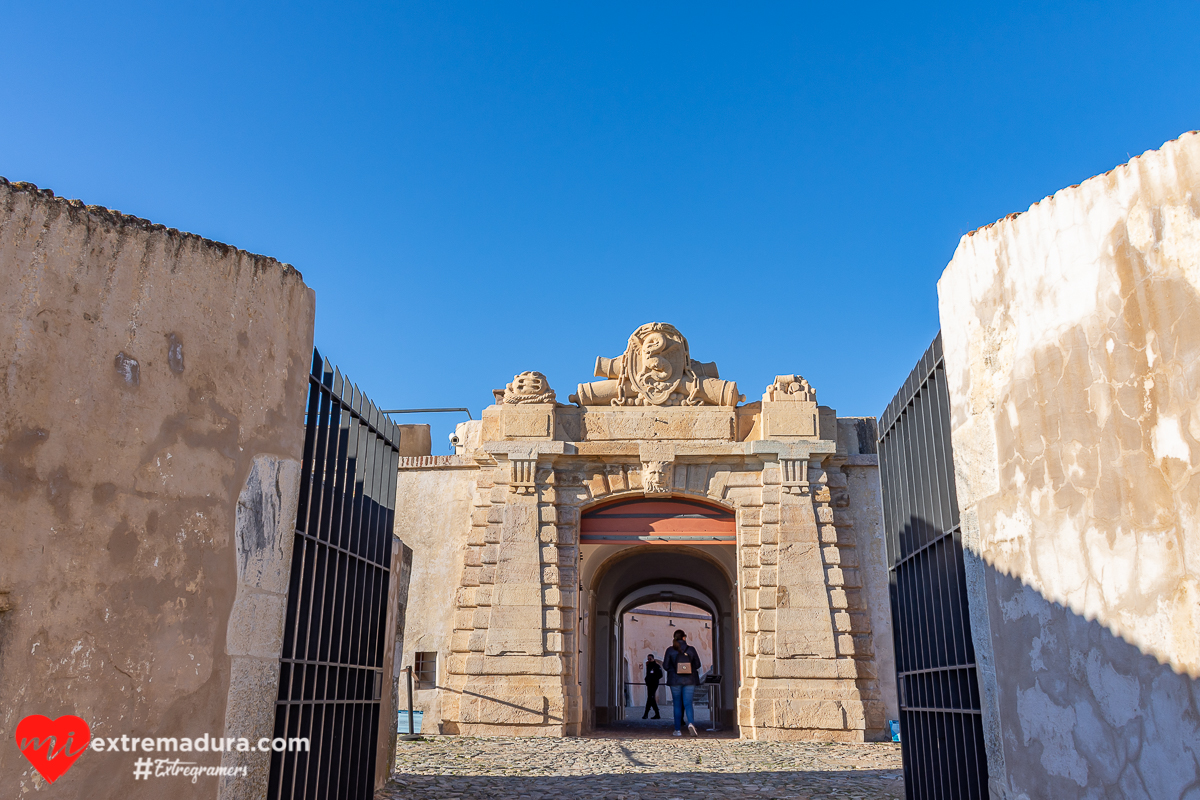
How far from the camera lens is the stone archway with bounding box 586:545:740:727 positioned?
15547 millimetres

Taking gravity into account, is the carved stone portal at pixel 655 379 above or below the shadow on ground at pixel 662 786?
above

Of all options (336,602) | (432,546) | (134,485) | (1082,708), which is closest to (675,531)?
(432,546)

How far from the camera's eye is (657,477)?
12.2 metres

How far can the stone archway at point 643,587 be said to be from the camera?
15547 mm

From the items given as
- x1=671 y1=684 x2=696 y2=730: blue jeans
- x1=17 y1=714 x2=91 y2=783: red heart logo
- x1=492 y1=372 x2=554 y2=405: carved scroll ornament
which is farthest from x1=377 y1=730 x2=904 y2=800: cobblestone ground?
x1=492 y1=372 x2=554 y2=405: carved scroll ornament

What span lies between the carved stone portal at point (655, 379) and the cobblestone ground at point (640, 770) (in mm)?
4603

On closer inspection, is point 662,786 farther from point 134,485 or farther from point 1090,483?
point 134,485

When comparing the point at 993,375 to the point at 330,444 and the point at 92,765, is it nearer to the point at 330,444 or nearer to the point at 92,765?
the point at 330,444

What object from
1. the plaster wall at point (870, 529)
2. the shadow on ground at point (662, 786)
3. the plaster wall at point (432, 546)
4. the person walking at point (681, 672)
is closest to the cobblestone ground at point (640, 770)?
the shadow on ground at point (662, 786)

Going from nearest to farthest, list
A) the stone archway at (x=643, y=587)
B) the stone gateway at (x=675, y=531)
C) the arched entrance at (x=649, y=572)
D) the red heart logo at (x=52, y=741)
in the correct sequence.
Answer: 1. the red heart logo at (x=52, y=741)
2. the stone gateway at (x=675, y=531)
3. the arched entrance at (x=649, y=572)
4. the stone archway at (x=643, y=587)

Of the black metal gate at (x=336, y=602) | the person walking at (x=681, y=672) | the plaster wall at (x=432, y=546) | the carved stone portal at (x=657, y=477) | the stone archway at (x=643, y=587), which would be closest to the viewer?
the black metal gate at (x=336, y=602)

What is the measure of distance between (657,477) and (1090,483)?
8.50 metres

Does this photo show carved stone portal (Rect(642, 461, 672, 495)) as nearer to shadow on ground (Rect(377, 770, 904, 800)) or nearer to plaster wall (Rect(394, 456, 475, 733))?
plaster wall (Rect(394, 456, 475, 733))

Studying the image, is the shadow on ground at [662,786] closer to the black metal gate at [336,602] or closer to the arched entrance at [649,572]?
the black metal gate at [336,602]
